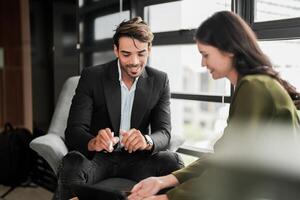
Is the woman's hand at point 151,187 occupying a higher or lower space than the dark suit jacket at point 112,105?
lower

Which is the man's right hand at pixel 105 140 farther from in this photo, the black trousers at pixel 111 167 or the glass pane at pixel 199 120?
the glass pane at pixel 199 120

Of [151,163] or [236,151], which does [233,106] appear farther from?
[151,163]

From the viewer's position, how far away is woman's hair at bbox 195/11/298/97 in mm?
1162

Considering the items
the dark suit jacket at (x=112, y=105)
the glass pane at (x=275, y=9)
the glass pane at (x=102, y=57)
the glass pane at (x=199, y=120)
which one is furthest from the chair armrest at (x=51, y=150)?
the glass pane at (x=275, y=9)

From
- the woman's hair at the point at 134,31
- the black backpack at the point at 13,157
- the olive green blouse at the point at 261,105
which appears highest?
the woman's hair at the point at 134,31

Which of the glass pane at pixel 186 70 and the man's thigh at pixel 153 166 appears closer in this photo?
the man's thigh at pixel 153 166

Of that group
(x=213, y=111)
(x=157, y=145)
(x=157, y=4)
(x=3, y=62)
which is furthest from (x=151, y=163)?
(x=3, y=62)

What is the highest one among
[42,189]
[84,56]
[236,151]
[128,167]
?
[84,56]

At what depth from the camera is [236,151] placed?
1.14 m

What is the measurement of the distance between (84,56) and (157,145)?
5.54 feet

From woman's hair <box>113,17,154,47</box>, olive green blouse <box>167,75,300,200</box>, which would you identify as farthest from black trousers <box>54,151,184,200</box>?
olive green blouse <box>167,75,300,200</box>

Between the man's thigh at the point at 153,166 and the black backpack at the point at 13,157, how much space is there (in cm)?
156

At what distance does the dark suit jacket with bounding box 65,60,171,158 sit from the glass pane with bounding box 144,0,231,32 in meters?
0.61

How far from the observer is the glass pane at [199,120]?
94.6 inches
